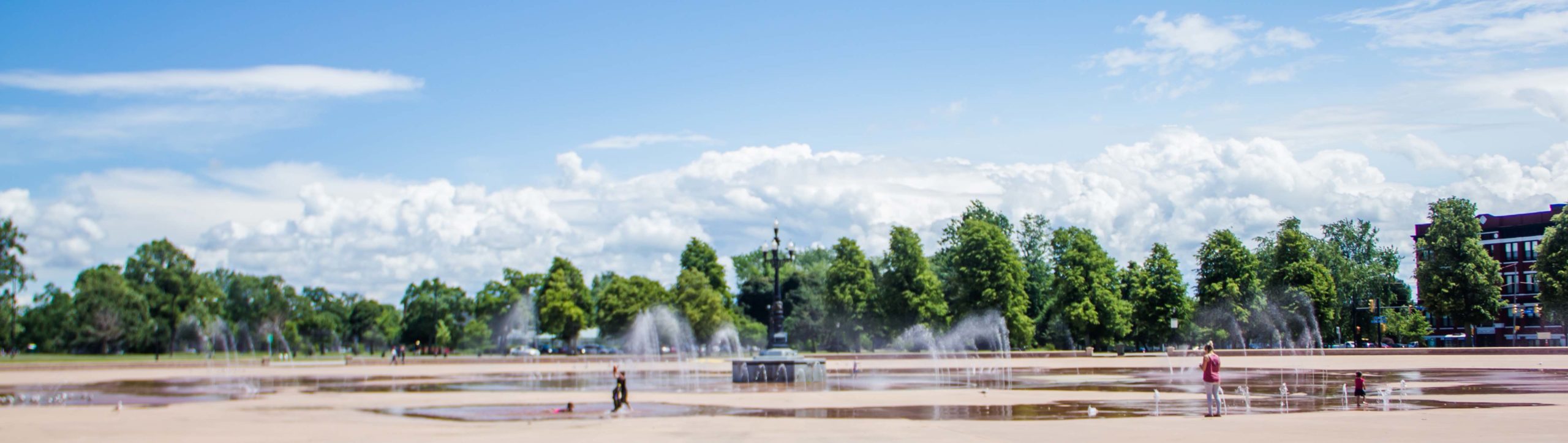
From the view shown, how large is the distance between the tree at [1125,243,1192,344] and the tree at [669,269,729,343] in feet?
118

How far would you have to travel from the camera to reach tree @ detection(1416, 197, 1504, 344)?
8350 cm

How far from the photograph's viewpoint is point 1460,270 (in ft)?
275

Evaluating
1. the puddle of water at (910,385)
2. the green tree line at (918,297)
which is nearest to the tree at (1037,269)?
the green tree line at (918,297)

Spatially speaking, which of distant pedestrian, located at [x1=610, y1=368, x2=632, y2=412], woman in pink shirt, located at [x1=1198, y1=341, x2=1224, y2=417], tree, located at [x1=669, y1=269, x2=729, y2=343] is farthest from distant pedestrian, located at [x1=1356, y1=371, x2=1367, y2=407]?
tree, located at [x1=669, y1=269, x2=729, y2=343]

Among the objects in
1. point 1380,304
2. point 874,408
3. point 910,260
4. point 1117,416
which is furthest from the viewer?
point 1380,304

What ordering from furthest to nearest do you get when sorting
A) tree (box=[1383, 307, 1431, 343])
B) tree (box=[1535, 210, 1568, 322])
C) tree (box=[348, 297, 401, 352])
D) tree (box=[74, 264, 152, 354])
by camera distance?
tree (box=[348, 297, 401, 352]) < tree (box=[74, 264, 152, 354]) < tree (box=[1383, 307, 1431, 343]) < tree (box=[1535, 210, 1568, 322])

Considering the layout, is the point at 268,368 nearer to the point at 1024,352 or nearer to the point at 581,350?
the point at 1024,352

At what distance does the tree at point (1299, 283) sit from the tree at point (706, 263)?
56721mm

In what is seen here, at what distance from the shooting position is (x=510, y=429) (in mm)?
20859

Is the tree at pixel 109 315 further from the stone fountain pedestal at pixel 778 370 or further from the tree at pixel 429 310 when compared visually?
the stone fountain pedestal at pixel 778 370

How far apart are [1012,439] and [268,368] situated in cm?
5747

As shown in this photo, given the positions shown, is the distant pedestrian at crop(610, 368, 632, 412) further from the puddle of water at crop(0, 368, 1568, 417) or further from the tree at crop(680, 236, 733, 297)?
the tree at crop(680, 236, 733, 297)

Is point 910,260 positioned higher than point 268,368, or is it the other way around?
point 910,260

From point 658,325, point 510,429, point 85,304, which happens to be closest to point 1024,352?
point 658,325
